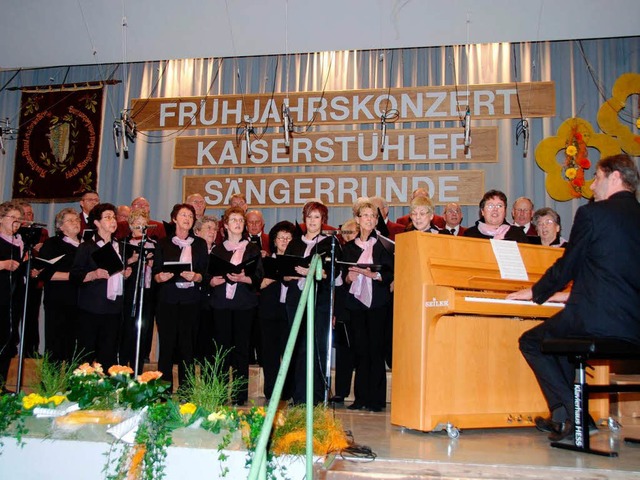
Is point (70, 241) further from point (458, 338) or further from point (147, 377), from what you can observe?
point (458, 338)

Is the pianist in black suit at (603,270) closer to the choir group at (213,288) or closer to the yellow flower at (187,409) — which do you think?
the choir group at (213,288)

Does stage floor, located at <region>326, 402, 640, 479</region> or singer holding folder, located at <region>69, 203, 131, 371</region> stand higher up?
singer holding folder, located at <region>69, 203, 131, 371</region>

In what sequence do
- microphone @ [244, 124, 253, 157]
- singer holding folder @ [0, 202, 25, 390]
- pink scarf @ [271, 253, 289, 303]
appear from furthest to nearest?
microphone @ [244, 124, 253, 157] → pink scarf @ [271, 253, 289, 303] → singer holding folder @ [0, 202, 25, 390]

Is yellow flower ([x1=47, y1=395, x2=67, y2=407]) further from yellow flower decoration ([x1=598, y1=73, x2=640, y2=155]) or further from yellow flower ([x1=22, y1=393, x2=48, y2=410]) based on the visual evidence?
yellow flower decoration ([x1=598, y1=73, x2=640, y2=155])

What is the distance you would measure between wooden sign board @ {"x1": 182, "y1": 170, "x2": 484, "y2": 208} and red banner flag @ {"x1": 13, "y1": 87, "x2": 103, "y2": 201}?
1578 millimetres

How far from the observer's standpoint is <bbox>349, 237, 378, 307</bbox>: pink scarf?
4.70 m

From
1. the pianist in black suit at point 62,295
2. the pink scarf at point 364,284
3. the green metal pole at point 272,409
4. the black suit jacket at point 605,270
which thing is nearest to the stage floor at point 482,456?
the black suit jacket at point 605,270

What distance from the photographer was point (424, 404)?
3688mm

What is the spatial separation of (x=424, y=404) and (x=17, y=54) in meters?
7.58

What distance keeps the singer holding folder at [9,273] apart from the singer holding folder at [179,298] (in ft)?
3.48

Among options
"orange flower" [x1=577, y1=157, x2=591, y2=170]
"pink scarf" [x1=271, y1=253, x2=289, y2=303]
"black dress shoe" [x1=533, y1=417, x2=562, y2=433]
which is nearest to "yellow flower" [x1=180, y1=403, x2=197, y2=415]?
"black dress shoe" [x1=533, y1=417, x2=562, y2=433]

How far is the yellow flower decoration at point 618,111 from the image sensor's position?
739 centimetres

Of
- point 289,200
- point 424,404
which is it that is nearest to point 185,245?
point 424,404

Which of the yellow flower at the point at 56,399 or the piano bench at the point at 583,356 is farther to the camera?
the yellow flower at the point at 56,399
